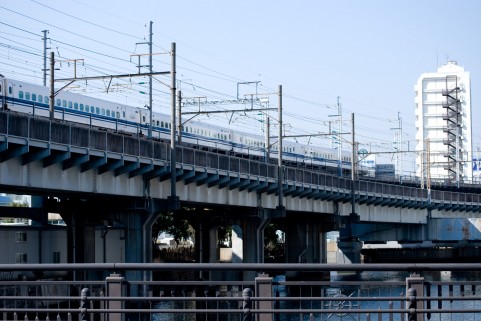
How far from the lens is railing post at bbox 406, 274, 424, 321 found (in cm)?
1495

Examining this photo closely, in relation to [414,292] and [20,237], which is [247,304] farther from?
[20,237]

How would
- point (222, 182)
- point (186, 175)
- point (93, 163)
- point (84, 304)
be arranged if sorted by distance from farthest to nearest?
point (222, 182), point (186, 175), point (93, 163), point (84, 304)

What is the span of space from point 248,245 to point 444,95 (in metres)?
130

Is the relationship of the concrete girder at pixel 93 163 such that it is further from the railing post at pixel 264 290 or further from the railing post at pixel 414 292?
the railing post at pixel 414 292

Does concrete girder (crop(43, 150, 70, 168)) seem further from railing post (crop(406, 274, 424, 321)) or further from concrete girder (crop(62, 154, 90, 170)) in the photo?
railing post (crop(406, 274, 424, 321))

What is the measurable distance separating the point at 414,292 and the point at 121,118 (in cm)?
6901

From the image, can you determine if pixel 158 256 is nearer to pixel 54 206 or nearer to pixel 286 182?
pixel 286 182

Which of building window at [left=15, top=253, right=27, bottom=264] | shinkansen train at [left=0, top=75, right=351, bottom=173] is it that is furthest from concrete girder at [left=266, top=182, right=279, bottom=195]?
building window at [left=15, top=253, right=27, bottom=264]

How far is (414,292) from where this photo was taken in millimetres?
14969

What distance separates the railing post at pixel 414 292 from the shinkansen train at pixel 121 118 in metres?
46.6

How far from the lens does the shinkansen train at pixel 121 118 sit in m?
67.9

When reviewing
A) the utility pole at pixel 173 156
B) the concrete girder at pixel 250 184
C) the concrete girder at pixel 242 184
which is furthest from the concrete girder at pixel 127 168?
the concrete girder at pixel 250 184

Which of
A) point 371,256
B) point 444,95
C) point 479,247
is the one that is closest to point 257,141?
point 371,256

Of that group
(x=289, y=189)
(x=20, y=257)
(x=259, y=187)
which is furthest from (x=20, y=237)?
(x=289, y=189)
